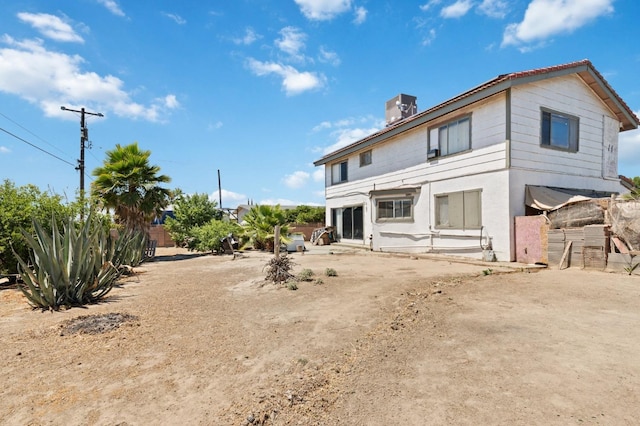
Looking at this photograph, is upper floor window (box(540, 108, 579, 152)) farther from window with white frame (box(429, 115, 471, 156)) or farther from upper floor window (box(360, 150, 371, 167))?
upper floor window (box(360, 150, 371, 167))

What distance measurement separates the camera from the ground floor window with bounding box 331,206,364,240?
19.2m

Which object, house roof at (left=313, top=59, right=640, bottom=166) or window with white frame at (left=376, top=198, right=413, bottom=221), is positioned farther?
window with white frame at (left=376, top=198, right=413, bottom=221)

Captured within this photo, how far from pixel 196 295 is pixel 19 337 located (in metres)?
3.03

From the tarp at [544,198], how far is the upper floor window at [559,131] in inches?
69.3

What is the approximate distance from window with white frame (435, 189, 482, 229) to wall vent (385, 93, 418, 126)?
27.8ft

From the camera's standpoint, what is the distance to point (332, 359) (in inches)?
146

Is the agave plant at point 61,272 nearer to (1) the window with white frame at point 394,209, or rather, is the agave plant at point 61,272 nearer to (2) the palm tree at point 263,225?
(2) the palm tree at point 263,225

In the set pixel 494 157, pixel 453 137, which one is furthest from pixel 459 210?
pixel 453 137

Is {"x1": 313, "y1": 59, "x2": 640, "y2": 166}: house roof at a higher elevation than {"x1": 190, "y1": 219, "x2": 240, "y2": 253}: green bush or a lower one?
higher

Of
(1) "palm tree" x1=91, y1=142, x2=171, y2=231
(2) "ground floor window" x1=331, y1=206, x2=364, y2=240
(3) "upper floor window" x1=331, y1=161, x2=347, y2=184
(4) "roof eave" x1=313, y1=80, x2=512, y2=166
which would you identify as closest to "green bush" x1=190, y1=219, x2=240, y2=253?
(1) "palm tree" x1=91, y1=142, x2=171, y2=231

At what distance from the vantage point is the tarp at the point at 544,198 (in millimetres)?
10586

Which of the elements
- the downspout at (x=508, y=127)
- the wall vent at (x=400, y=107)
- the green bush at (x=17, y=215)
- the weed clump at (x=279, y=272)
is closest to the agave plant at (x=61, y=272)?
the green bush at (x=17, y=215)

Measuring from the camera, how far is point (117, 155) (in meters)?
15.4

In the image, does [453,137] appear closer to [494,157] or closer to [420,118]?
[420,118]
